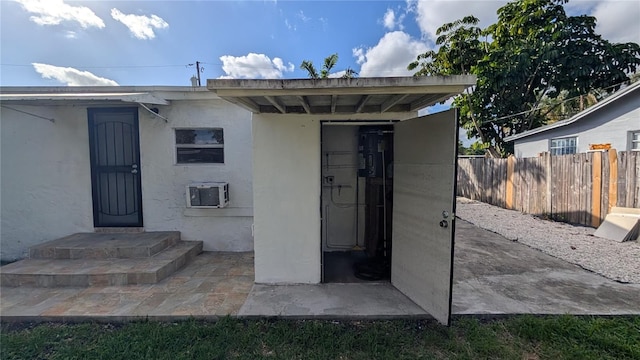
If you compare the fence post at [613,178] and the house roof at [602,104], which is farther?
the house roof at [602,104]

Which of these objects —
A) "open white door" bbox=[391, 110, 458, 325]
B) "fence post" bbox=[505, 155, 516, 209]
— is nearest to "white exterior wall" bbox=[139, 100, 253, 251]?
"open white door" bbox=[391, 110, 458, 325]

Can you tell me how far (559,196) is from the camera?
22.5 feet

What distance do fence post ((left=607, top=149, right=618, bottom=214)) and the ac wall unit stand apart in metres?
7.88

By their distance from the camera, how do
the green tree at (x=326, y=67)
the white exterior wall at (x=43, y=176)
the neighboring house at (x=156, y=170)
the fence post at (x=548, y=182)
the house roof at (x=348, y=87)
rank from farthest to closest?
the green tree at (x=326, y=67) < the fence post at (x=548, y=182) < the white exterior wall at (x=43, y=176) < the neighboring house at (x=156, y=170) < the house roof at (x=348, y=87)

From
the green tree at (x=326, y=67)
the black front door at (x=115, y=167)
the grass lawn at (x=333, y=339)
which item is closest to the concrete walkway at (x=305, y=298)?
the grass lawn at (x=333, y=339)

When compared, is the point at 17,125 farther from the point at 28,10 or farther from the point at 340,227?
the point at 340,227

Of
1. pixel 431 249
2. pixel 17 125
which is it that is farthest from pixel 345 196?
pixel 17 125

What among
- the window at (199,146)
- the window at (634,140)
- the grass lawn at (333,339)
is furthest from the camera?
the window at (634,140)

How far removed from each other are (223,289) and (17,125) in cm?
470

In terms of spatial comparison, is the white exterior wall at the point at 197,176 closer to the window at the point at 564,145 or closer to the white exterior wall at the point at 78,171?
the white exterior wall at the point at 78,171

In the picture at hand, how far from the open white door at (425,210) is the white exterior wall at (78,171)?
261 cm

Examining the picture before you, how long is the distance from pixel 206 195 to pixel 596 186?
26.9ft

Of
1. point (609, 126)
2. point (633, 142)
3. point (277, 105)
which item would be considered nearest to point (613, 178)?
point (633, 142)

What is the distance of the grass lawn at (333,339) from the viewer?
7.11ft
